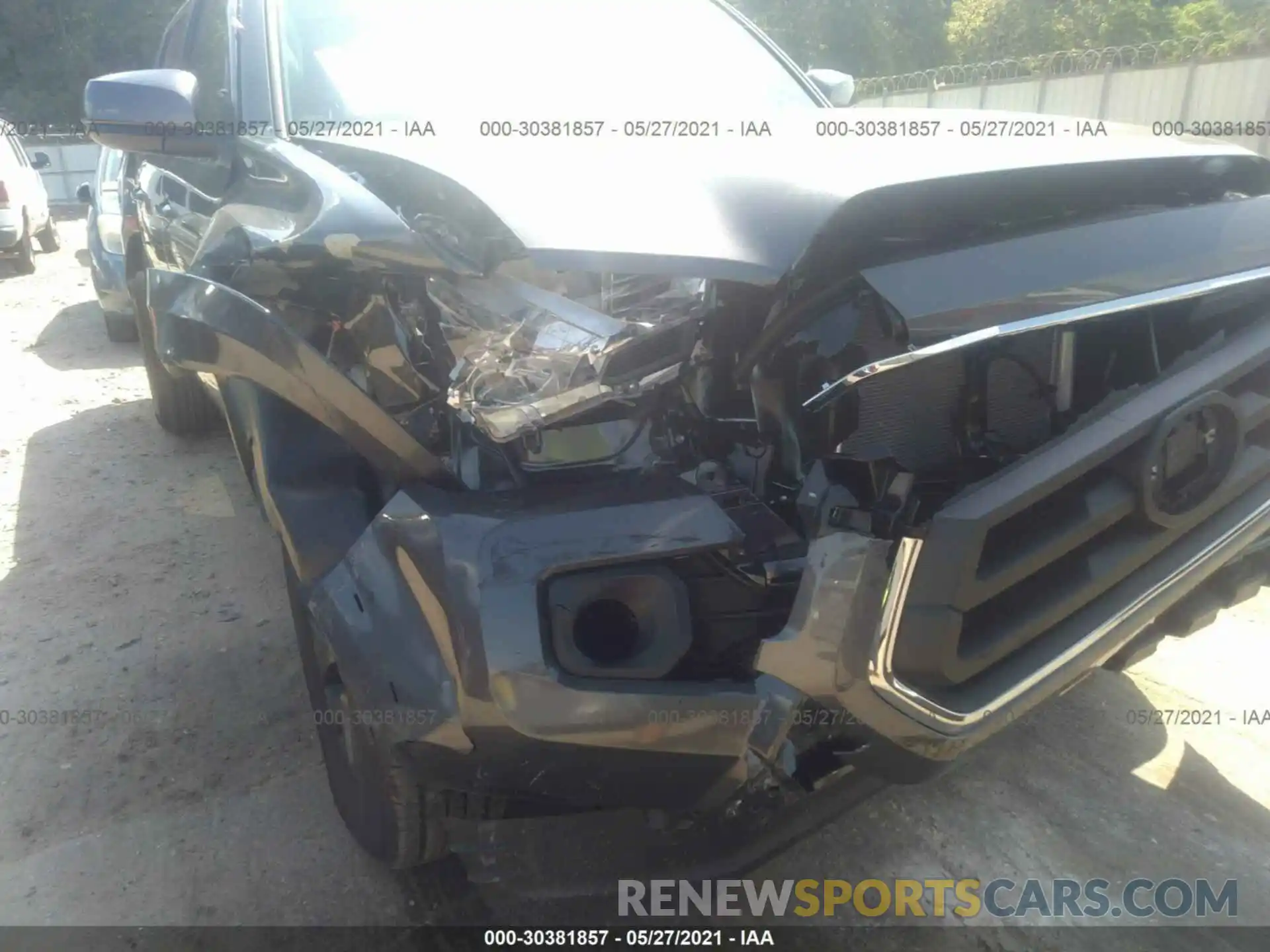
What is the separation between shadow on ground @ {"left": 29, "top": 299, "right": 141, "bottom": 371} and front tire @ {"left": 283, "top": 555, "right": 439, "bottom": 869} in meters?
5.65

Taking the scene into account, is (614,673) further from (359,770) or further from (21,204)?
(21,204)

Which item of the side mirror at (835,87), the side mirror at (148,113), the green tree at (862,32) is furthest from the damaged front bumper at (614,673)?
the green tree at (862,32)

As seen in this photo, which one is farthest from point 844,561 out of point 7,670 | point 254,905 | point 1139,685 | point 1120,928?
point 7,670

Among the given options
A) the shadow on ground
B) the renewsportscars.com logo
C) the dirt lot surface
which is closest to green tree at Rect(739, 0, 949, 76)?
the shadow on ground

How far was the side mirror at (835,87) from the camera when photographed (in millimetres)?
3414

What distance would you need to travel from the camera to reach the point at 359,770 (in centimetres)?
193

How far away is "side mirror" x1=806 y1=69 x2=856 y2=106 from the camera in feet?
11.2

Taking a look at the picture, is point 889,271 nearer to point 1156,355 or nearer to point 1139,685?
point 1156,355

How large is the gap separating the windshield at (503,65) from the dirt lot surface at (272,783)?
1680 millimetres

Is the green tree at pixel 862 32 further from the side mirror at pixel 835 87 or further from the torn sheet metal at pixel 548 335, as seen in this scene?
the torn sheet metal at pixel 548 335

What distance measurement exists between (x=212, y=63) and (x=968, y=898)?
3134 millimetres

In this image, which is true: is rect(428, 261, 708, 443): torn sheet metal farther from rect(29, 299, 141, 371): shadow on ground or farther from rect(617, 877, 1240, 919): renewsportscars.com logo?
rect(29, 299, 141, 371): shadow on ground

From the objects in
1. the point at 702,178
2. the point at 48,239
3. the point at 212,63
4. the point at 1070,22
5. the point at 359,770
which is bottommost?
the point at 48,239

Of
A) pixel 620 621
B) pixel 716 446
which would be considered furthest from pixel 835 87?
pixel 620 621
